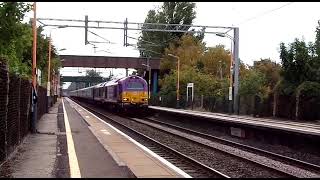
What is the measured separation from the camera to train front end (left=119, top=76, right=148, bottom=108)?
1734 inches

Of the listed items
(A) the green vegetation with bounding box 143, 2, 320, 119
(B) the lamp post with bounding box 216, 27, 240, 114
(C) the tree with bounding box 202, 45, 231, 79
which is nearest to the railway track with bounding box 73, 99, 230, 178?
(A) the green vegetation with bounding box 143, 2, 320, 119

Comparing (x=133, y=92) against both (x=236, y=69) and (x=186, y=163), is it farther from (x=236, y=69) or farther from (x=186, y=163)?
(x=186, y=163)

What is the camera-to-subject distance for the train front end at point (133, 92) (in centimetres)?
4403

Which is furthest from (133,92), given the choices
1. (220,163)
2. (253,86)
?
(220,163)

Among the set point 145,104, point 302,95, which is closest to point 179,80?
point 145,104

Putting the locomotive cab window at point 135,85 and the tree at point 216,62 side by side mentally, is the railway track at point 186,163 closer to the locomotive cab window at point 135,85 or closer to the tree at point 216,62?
the locomotive cab window at point 135,85

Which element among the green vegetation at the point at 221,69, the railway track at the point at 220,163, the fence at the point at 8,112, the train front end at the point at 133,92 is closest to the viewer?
the fence at the point at 8,112

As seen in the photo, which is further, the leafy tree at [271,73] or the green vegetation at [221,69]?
the leafy tree at [271,73]

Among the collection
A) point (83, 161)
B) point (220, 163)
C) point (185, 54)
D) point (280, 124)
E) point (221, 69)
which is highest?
point (185, 54)

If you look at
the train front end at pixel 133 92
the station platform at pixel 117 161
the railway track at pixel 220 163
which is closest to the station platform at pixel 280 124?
the railway track at pixel 220 163

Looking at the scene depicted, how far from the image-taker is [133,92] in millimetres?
44562

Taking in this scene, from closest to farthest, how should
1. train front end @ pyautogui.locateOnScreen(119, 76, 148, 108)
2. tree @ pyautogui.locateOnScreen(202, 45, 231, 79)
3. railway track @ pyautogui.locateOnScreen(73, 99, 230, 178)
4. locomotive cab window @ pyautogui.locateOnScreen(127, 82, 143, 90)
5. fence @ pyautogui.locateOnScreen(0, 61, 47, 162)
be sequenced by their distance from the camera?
fence @ pyautogui.locateOnScreen(0, 61, 47, 162), railway track @ pyautogui.locateOnScreen(73, 99, 230, 178), train front end @ pyautogui.locateOnScreen(119, 76, 148, 108), locomotive cab window @ pyautogui.locateOnScreen(127, 82, 143, 90), tree @ pyautogui.locateOnScreen(202, 45, 231, 79)

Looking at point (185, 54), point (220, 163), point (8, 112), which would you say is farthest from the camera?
point (185, 54)

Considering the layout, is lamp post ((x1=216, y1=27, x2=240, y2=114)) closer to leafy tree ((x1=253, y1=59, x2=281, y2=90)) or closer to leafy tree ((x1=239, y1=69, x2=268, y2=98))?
leafy tree ((x1=239, y1=69, x2=268, y2=98))
